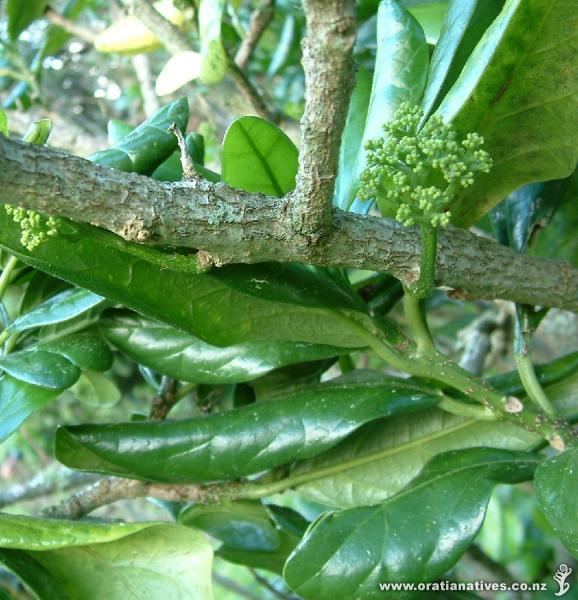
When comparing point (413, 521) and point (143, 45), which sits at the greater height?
point (143, 45)

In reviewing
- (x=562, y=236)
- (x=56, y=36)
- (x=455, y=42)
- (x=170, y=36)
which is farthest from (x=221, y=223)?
(x=56, y=36)

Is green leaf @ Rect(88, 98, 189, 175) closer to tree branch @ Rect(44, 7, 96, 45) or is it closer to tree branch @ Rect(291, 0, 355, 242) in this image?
tree branch @ Rect(291, 0, 355, 242)

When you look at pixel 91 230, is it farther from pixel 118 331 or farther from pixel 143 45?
pixel 143 45

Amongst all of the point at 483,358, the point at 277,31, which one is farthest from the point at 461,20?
the point at 277,31

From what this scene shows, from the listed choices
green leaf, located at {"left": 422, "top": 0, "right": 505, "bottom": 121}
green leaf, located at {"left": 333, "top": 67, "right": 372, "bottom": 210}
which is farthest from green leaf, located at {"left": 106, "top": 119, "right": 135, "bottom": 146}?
green leaf, located at {"left": 422, "top": 0, "right": 505, "bottom": 121}

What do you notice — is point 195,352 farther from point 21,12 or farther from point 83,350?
point 21,12

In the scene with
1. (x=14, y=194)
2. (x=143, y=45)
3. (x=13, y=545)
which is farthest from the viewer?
(x=143, y=45)

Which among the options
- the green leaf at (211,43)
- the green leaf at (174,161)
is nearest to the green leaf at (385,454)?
the green leaf at (174,161)
